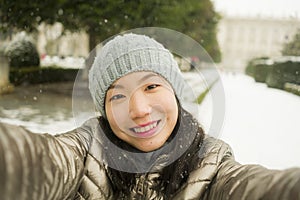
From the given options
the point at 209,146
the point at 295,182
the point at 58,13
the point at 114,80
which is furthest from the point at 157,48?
the point at 58,13

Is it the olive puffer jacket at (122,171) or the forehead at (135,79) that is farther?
the forehead at (135,79)

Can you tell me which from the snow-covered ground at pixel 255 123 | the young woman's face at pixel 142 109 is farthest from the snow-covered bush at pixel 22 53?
the young woman's face at pixel 142 109

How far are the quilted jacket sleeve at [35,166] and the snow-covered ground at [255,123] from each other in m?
1.92

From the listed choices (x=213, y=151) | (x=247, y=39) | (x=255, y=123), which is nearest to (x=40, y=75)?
(x=247, y=39)

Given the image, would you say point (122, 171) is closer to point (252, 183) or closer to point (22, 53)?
point (252, 183)

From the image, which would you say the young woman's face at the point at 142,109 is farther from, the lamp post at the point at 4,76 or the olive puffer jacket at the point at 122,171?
the lamp post at the point at 4,76

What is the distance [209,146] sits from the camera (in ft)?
2.87

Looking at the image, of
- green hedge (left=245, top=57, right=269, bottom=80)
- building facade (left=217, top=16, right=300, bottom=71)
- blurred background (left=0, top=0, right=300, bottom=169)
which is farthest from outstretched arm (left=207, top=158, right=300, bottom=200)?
building facade (left=217, top=16, right=300, bottom=71)

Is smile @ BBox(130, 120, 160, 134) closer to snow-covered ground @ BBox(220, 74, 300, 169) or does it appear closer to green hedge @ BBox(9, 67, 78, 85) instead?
snow-covered ground @ BBox(220, 74, 300, 169)

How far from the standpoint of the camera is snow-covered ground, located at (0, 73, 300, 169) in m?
3.62

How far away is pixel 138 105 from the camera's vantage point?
32.7 inches

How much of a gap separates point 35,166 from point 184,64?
4.59 feet

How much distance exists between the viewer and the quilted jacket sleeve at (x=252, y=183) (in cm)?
51

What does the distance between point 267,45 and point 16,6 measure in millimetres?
6314
